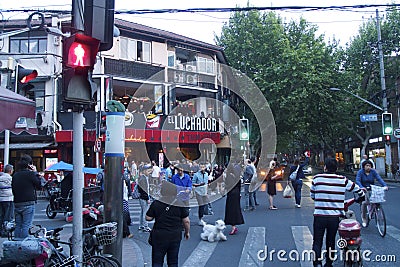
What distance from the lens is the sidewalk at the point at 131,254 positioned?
7520 mm

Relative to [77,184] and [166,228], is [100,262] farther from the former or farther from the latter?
[77,184]

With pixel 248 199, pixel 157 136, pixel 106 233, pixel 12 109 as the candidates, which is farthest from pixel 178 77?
pixel 106 233

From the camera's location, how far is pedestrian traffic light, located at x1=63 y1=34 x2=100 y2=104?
489 cm

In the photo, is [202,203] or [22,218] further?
[202,203]

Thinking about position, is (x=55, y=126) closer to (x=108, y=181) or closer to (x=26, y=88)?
(x=26, y=88)

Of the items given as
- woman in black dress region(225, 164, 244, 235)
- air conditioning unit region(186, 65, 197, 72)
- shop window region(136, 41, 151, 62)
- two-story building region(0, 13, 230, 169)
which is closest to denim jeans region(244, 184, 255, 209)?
woman in black dress region(225, 164, 244, 235)

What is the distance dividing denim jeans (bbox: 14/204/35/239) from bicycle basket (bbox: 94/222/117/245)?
339 cm

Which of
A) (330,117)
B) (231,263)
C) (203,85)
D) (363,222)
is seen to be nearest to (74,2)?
(231,263)

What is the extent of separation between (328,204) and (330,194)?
0.15 meters

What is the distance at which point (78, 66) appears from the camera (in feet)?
16.2

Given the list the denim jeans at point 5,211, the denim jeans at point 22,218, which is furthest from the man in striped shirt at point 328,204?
the denim jeans at point 5,211

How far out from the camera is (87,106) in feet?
17.4

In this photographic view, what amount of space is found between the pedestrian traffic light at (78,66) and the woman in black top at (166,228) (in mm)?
1665

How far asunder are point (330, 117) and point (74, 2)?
3369 centimetres
